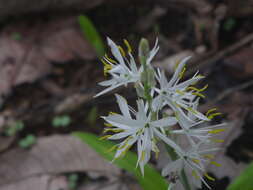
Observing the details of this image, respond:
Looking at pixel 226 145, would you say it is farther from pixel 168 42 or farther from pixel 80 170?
pixel 168 42

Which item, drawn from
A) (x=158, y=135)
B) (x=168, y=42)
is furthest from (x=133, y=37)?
(x=158, y=135)

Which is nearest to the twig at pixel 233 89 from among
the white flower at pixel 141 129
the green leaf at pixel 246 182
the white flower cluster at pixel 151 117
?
the green leaf at pixel 246 182

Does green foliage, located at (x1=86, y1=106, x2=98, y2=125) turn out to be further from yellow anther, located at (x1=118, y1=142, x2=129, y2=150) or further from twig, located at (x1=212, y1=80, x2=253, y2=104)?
yellow anther, located at (x1=118, y1=142, x2=129, y2=150)

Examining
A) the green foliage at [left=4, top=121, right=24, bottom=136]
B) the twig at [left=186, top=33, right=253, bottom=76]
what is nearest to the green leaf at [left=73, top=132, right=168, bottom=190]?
the green foliage at [left=4, top=121, right=24, bottom=136]

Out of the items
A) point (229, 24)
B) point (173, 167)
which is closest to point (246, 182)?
point (173, 167)

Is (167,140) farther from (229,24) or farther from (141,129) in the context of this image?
(229,24)

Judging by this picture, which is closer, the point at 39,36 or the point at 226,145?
the point at 226,145
